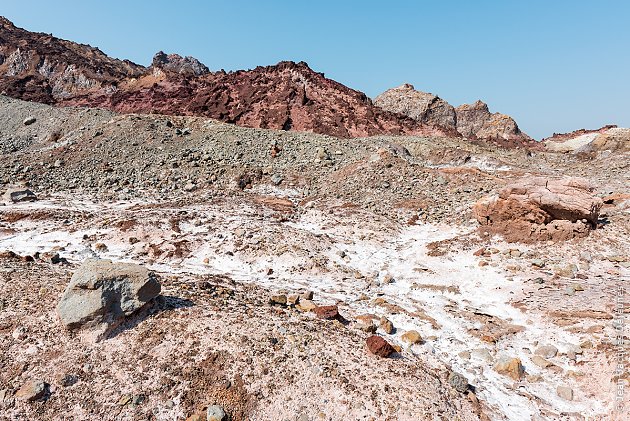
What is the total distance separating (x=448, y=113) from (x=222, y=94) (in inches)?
1371

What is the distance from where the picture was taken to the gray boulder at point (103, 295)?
776cm

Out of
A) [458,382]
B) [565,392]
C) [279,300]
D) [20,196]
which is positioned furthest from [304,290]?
[20,196]

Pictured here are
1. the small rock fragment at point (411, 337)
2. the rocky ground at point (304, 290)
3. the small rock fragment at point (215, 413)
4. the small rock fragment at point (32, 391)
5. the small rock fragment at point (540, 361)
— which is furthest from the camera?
the small rock fragment at point (411, 337)

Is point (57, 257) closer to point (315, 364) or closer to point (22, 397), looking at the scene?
point (22, 397)

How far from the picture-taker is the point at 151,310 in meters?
8.64

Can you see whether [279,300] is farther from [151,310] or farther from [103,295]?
[103,295]

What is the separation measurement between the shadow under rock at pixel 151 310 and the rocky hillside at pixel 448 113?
51877 millimetres

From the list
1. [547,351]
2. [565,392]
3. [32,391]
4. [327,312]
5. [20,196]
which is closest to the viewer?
[32,391]

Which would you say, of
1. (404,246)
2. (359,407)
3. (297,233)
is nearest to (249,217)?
(297,233)

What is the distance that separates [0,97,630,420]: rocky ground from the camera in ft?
22.5

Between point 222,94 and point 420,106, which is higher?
point 420,106

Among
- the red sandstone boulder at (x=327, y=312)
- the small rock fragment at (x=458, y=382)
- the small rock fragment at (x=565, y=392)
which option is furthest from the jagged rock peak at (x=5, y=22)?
the small rock fragment at (x=565, y=392)

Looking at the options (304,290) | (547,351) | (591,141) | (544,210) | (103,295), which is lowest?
(304,290)

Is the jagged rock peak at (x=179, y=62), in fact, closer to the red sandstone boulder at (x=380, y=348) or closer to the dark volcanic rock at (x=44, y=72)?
the dark volcanic rock at (x=44, y=72)
